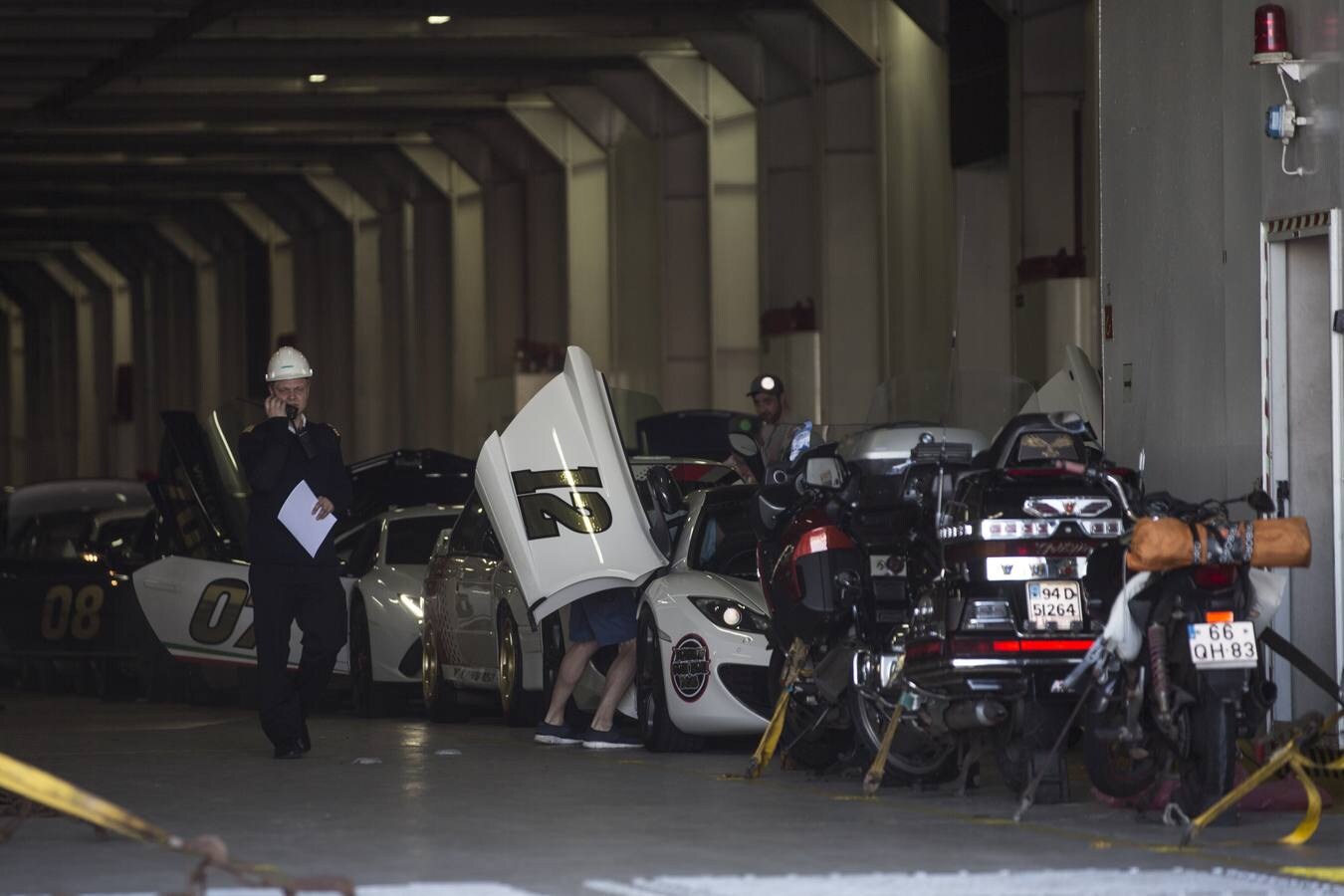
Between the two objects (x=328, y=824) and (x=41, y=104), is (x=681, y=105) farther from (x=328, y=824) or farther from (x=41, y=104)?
(x=328, y=824)

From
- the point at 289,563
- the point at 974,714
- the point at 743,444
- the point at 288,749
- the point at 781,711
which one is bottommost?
the point at 288,749

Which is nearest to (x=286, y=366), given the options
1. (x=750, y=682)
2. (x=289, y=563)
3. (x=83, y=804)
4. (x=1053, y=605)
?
(x=289, y=563)

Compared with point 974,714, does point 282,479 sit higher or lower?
higher

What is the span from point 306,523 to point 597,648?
1.76 metres

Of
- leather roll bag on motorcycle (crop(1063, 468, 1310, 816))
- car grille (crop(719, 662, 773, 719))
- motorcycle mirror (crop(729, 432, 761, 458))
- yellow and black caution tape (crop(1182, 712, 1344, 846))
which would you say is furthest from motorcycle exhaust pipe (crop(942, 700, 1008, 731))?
motorcycle mirror (crop(729, 432, 761, 458))

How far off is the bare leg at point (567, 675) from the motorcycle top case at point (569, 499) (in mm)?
365

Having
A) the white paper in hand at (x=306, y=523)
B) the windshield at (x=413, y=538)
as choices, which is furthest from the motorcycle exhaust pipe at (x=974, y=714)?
the windshield at (x=413, y=538)

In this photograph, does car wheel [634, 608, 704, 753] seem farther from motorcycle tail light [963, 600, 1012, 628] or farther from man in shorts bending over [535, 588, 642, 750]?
motorcycle tail light [963, 600, 1012, 628]

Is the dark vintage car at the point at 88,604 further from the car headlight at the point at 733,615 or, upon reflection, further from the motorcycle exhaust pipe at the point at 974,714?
the motorcycle exhaust pipe at the point at 974,714

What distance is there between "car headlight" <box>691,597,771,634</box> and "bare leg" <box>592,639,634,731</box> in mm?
803

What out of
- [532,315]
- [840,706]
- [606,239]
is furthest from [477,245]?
[840,706]

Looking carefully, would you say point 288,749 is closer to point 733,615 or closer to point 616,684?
point 616,684

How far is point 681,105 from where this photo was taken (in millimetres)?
32906

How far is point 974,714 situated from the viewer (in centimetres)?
959
